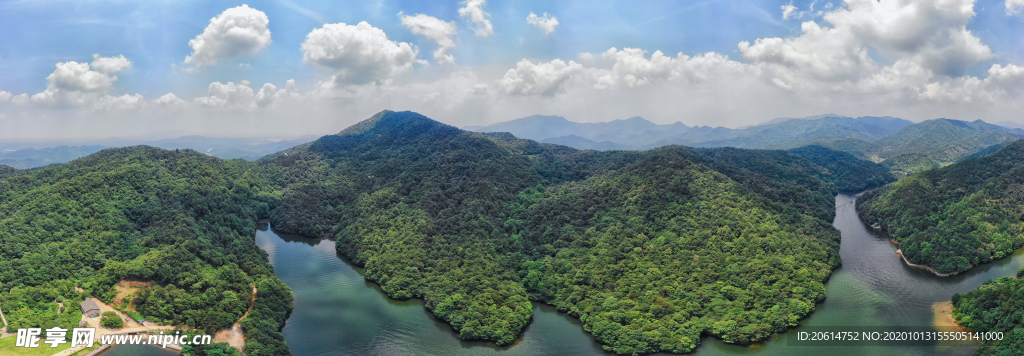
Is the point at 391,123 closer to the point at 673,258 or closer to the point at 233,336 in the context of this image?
the point at 233,336

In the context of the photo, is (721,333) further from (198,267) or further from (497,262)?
(198,267)

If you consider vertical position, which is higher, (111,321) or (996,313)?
(996,313)

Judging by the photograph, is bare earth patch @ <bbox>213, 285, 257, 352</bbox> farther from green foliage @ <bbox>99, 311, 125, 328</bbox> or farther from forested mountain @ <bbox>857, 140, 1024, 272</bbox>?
forested mountain @ <bbox>857, 140, 1024, 272</bbox>

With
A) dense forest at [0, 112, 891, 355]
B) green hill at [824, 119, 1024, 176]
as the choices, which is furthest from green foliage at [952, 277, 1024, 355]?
green hill at [824, 119, 1024, 176]

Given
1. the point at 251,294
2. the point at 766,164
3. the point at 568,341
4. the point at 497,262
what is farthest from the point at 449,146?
the point at 766,164

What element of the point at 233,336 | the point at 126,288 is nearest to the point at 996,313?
the point at 233,336

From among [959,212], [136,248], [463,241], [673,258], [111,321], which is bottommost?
[111,321]
